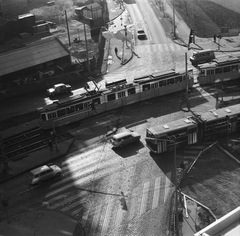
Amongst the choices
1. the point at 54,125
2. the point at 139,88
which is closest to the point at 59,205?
the point at 54,125

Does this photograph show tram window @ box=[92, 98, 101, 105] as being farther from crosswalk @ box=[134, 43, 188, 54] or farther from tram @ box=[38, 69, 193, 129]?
crosswalk @ box=[134, 43, 188, 54]

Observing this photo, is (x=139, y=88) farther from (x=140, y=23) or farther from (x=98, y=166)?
(x=140, y=23)

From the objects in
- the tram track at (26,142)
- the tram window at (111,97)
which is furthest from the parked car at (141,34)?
the tram track at (26,142)

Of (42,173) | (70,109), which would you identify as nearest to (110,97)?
(70,109)

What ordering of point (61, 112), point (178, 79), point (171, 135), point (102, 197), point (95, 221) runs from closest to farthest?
point (95, 221), point (102, 197), point (171, 135), point (61, 112), point (178, 79)

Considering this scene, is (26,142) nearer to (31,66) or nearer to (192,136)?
(192,136)

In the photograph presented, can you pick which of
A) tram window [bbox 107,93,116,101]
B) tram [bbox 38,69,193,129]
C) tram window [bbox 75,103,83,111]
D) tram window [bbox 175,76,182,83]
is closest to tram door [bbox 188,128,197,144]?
tram [bbox 38,69,193,129]
